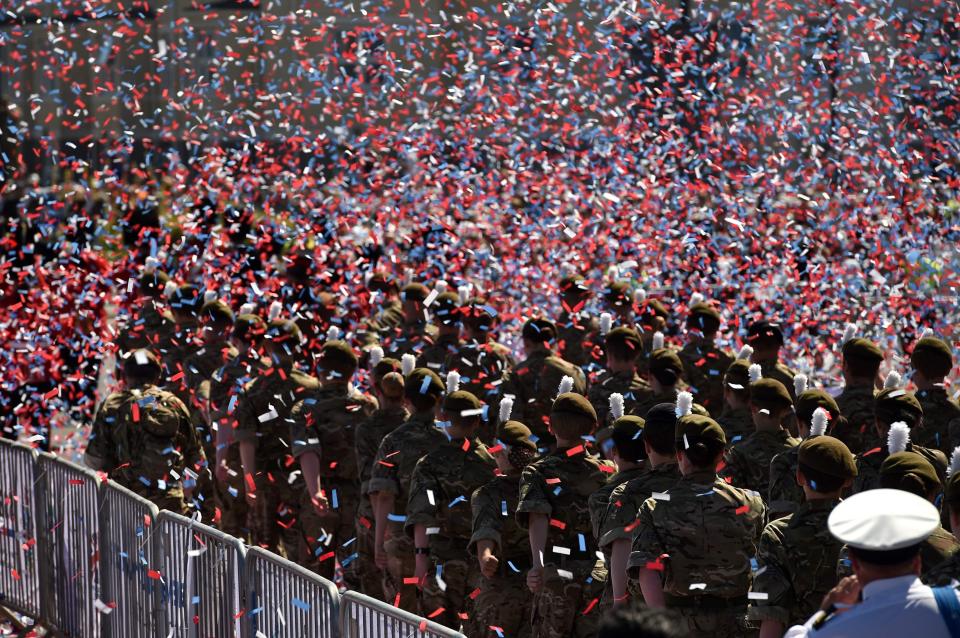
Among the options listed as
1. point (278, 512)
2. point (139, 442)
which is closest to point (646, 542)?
point (139, 442)

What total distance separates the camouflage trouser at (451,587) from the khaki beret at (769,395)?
211cm

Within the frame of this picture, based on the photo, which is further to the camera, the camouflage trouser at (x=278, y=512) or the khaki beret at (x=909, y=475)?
the camouflage trouser at (x=278, y=512)

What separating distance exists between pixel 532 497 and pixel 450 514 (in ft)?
4.08

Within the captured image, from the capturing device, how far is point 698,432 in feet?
22.3

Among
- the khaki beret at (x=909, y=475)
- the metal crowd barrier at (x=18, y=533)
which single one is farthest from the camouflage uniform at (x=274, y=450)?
the khaki beret at (x=909, y=475)

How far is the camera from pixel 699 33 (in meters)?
28.7

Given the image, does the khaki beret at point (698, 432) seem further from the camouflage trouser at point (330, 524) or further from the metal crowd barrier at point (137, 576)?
the camouflage trouser at point (330, 524)

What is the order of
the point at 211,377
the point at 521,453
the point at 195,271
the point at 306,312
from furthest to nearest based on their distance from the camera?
the point at 195,271
the point at 306,312
the point at 211,377
the point at 521,453

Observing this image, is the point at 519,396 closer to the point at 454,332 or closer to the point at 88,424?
the point at 454,332

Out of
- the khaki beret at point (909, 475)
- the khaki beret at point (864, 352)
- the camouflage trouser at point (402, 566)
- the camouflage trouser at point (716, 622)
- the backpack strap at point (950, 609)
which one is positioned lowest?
the camouflage trouser at point (402, 566)

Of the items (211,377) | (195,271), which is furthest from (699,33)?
(211,377)

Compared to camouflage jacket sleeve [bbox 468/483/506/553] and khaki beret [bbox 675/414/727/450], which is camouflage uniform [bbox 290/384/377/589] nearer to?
camouflage jacket sleeve [bbox 468/483/506/553]

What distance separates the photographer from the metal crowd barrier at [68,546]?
9.59m

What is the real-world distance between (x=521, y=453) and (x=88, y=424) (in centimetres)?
960
